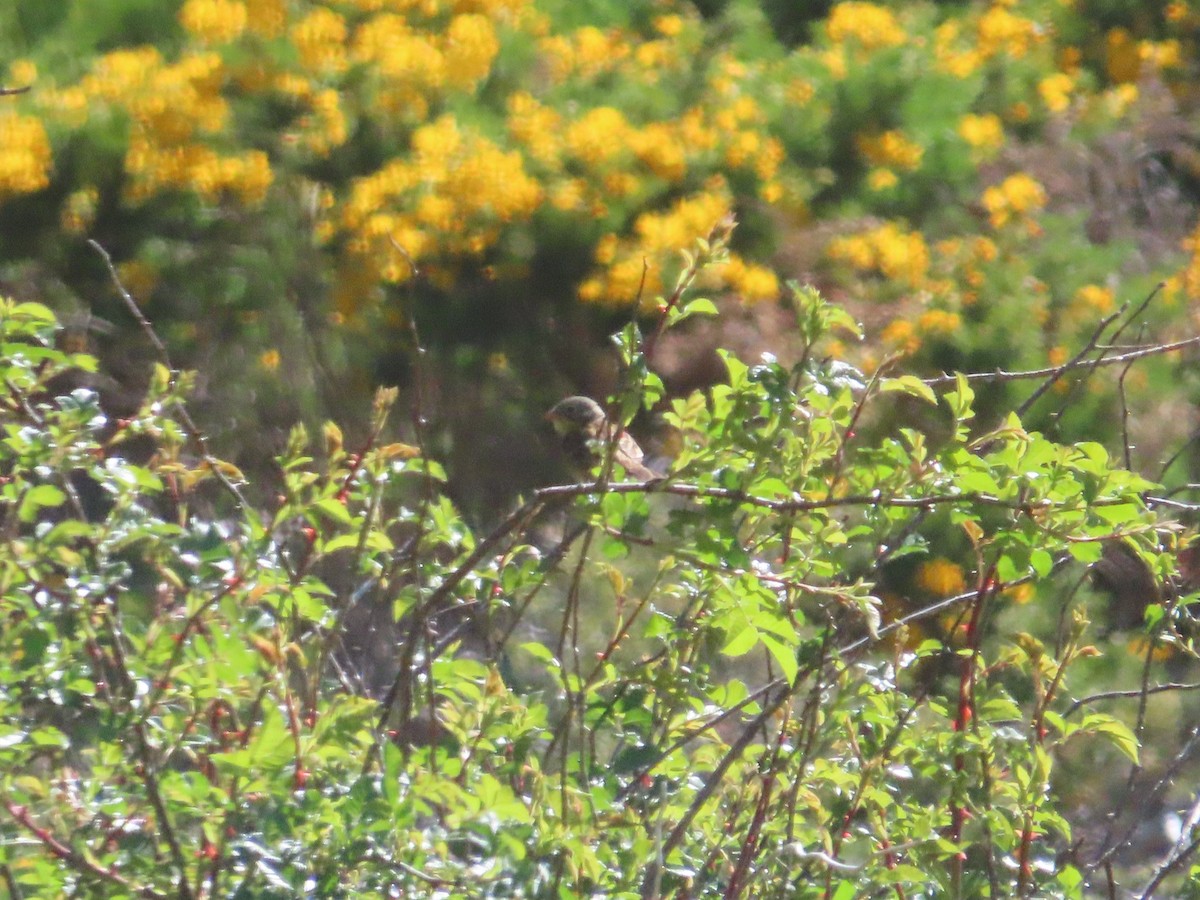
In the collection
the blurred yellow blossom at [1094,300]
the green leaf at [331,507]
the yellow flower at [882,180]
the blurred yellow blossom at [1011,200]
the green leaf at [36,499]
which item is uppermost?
the green leaf at [36,499]

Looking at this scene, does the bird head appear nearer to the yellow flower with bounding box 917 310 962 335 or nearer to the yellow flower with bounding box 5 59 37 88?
the yellow flower with bounding box 917 310 962 335

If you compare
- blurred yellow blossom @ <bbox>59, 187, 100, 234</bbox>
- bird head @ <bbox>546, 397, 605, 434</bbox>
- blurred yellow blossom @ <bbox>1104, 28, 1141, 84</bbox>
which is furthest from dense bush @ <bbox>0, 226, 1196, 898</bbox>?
blurred yellow blossom @ <bbox>1104, 28, 1141, 84</bbox>

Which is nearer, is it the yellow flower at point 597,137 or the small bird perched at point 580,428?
the small bird perched at point 580,428

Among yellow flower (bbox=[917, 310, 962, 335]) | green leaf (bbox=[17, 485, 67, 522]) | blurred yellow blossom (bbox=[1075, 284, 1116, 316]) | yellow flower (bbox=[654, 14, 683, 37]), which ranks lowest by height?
blurred yellow blossom (bbox=[1075, 284, 1116, 316])

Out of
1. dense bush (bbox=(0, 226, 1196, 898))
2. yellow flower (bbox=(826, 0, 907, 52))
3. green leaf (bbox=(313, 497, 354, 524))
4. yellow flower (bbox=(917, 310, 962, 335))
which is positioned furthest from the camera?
yellow flower (bbox=(826, 0, 907, 52))

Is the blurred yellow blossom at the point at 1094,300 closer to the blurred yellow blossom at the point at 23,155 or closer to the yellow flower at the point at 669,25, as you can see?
the yellow flower at the point at 669,25

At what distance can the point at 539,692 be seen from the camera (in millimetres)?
2074

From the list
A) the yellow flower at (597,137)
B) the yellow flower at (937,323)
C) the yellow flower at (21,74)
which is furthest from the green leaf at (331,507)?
the yellow flower at (597,137)

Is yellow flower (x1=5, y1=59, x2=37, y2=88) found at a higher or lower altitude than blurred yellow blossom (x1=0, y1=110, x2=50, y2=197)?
higher

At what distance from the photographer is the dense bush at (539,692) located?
1579 mm

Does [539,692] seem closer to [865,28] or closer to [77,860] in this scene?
[77,860]

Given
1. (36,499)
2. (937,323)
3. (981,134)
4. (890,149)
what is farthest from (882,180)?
(36,499)

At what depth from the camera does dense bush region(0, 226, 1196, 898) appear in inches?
62.2

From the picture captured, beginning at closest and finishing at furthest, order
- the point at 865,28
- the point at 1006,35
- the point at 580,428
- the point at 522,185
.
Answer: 1. the point at 580,428
2. the point at 522,185
3. the point at 865,28
4. the point at 1006,35
